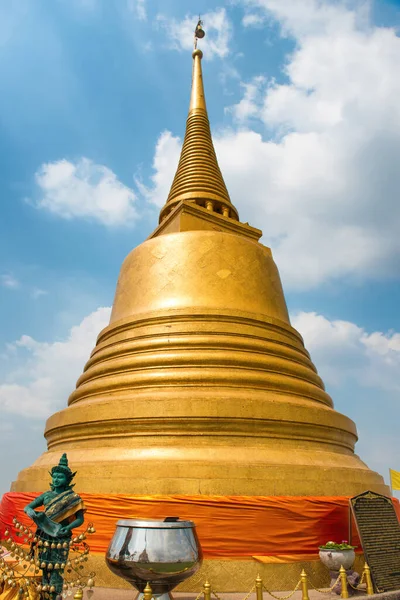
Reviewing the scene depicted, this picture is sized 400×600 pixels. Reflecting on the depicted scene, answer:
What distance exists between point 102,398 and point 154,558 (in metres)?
5.08

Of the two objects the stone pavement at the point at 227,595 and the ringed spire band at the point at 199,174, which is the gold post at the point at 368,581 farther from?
the ringed spire band at the point at 199,174

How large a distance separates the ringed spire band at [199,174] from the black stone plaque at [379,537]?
9.13m

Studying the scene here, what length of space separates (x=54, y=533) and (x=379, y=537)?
4.45 meters

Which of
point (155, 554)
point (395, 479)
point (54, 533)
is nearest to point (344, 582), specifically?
point (155, 554)

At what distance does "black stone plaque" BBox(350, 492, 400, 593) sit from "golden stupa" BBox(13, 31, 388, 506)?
540mm

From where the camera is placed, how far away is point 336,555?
6.05 m

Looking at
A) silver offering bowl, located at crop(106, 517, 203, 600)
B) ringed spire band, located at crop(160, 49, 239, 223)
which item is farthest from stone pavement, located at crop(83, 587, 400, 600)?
ringed spire band, located at crop(160, 49, 239, 223)

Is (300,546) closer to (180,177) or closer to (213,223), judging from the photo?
(213,223)

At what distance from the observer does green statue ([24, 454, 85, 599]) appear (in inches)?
167

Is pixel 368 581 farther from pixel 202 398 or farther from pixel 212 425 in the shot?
pixel 202 398

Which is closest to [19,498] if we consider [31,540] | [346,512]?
[31,540]

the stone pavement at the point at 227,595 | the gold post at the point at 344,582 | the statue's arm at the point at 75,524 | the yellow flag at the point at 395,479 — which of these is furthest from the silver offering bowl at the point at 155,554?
the yellow flag at the point at 395,479

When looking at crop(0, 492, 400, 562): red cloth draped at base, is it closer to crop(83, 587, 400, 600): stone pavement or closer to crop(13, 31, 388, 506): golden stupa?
crop(13, 31, 388, 506): golden stupa

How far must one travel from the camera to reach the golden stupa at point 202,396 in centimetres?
683
